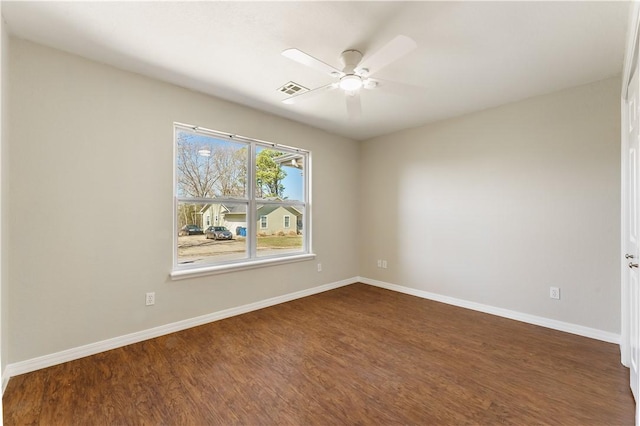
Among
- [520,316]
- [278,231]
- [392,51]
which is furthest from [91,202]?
[520,316]

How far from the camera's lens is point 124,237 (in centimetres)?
263

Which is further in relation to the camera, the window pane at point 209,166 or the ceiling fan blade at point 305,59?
the window pane at point 209,166

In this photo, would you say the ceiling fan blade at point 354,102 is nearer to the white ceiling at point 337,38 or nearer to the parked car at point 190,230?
the white ceiling at point 337,38

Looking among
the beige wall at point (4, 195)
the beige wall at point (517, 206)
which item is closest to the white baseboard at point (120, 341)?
the beige wall at point (4, 195)

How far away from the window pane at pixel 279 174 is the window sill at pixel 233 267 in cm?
85

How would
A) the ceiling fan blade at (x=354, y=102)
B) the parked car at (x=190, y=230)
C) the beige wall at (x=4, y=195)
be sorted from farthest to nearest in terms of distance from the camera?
the parked car at (x=190, y=230), the ceiling fan blade at (x=354, y=102), the beige wall at (x=4, y=195)

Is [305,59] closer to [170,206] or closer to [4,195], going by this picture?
[170,206]

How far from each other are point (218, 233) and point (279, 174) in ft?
3.91

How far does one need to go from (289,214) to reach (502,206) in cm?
274

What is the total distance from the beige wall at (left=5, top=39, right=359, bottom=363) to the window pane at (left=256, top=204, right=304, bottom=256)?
2.47ft

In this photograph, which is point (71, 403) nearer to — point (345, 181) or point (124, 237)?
point (124, 237)

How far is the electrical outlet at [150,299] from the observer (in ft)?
9.05

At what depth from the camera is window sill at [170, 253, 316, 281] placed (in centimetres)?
297

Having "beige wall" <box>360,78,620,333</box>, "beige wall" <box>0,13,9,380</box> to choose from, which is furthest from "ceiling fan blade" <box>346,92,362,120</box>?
"beige wall" <box>0,13,9,380</box>
